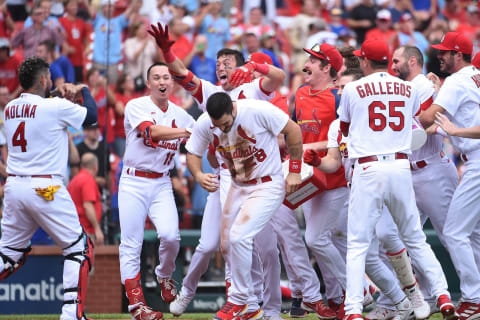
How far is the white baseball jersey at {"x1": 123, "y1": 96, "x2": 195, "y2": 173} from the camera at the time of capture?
8.84m

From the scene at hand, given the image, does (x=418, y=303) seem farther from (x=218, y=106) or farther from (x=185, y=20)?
(x=185, y=20)

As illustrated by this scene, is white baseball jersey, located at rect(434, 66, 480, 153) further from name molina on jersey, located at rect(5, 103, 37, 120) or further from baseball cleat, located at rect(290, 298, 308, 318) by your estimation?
name molina on jersey, located at rect(5, 103, 37, 120)

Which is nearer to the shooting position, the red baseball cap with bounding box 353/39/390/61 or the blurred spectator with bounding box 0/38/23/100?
the red baseball cap with bounding box 353/39/390/61

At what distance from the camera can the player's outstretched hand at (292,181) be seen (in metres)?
7.82

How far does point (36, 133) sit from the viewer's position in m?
8.08

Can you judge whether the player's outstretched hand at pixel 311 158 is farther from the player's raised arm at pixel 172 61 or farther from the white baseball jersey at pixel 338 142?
the player's raised arm at pixel 172 61

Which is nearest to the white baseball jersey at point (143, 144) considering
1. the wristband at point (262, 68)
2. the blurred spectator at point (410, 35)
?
the wristband at point (262, 68)

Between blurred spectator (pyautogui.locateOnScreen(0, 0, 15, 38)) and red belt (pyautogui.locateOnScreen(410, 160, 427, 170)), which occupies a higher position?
blurred spectator (pyautogui.locateOnScreen(0, 0, 15, 38))

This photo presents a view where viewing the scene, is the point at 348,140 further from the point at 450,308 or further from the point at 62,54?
the point at 62,54

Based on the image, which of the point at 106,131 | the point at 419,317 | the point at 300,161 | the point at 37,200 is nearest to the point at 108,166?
the point at 106,131

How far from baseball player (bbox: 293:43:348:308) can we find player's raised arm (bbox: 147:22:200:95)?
1.21 m

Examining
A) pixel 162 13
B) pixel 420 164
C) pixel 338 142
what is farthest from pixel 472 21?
pixel 338 142

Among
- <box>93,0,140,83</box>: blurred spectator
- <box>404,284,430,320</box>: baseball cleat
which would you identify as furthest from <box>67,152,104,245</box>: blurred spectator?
<box>404,284,430,320</box>: baseball cleat

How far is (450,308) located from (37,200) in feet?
13.2
